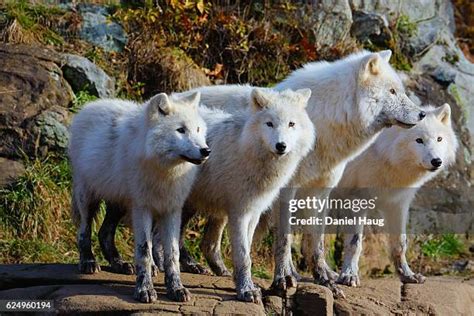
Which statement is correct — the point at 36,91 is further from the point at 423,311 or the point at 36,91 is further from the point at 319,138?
the point at 423,311

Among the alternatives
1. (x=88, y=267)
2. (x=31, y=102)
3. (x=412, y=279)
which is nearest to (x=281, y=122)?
(x=88, y=267)

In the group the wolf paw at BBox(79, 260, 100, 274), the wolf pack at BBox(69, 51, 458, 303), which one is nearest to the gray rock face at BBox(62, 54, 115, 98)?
the wolf pack at BBox(69, 51, 458, 303)

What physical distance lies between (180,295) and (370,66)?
2694 millimetres

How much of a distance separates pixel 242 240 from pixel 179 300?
2.36 ft

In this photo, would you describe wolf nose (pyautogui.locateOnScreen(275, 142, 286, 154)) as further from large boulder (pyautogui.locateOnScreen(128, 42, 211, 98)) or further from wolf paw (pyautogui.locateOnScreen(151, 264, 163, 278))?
large boulder (pyautogui.locateOnScreen(128, 42, 211, 98))

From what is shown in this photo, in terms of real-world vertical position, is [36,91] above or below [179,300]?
above

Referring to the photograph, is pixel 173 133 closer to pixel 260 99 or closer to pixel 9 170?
pixel 260 99

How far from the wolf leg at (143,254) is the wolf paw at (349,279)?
210 centimetres

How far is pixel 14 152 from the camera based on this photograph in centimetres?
955

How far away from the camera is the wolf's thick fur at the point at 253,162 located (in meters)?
6.76

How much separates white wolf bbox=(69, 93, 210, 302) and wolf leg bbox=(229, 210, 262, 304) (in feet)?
1.45

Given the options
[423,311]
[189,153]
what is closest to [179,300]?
[189,153]

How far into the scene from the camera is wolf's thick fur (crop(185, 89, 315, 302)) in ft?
Result: 22.2

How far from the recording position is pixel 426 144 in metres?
8.34
